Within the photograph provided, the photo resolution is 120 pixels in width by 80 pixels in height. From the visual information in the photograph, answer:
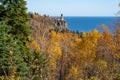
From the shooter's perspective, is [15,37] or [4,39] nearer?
[4,39]

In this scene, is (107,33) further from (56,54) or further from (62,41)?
(62,41)

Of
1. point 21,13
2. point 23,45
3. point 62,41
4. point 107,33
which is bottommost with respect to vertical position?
point 62,41

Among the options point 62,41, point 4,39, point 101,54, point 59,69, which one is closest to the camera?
point 4,39

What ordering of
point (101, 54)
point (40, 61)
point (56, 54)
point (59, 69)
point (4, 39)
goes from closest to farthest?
point (4, 39) < point (40, 61) < point (101, 54) < point (59, 69) < point (56, 54)

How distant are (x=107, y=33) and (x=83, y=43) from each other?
4.46 metres

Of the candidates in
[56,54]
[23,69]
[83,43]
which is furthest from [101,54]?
[23,69]

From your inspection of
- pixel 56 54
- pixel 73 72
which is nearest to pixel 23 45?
pixel 73 72

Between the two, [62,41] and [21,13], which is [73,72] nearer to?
[21,13]

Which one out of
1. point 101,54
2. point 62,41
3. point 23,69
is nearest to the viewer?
point 23,69

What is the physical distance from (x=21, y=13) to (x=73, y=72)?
26980 mm

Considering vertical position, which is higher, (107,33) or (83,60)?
(107,33)

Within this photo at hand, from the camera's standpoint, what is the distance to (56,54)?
64.4 meters

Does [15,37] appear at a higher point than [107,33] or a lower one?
higher

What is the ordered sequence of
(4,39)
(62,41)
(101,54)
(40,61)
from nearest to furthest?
(4,39) < (40,61) < (101,54) < (62,41)
